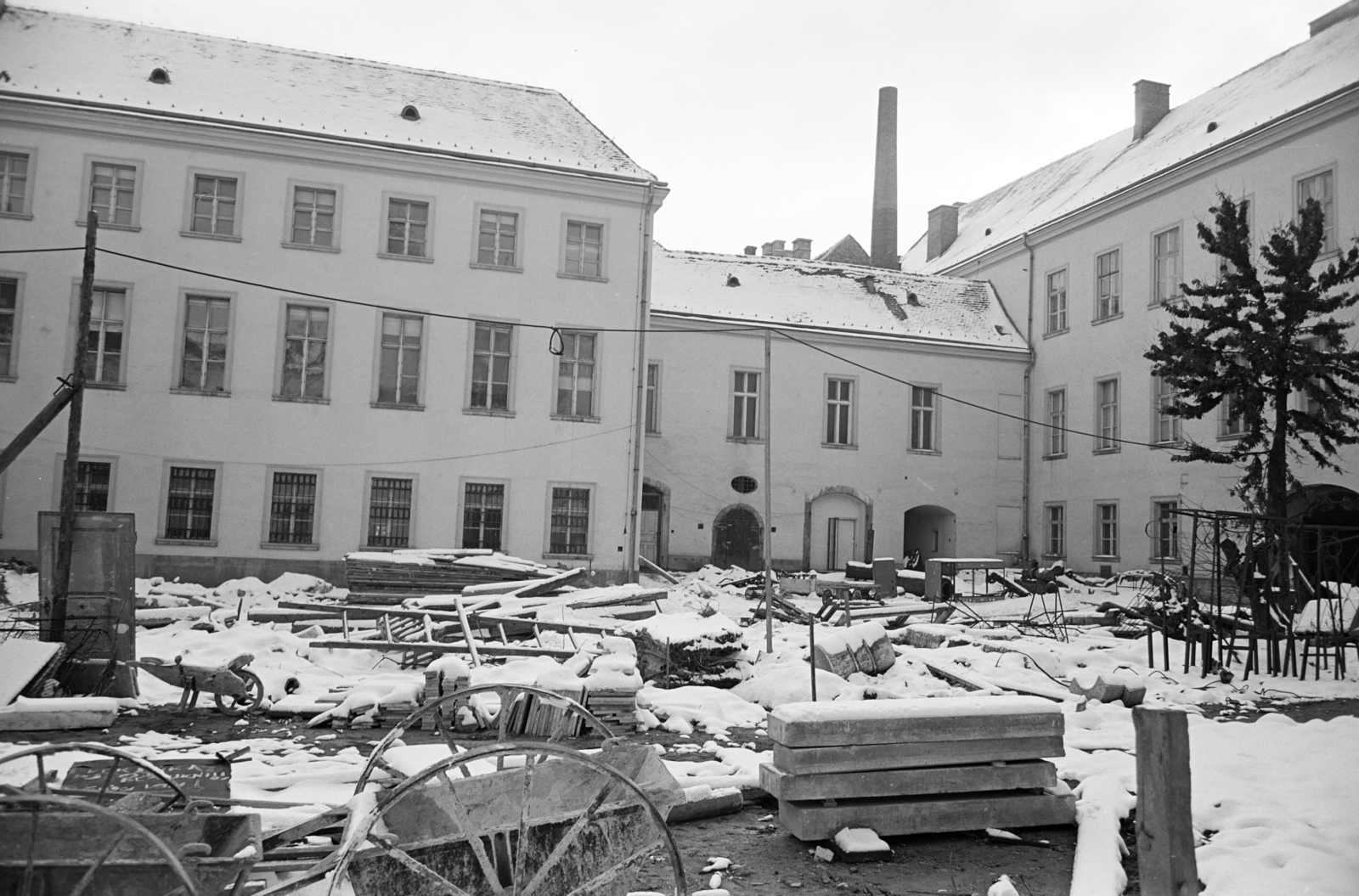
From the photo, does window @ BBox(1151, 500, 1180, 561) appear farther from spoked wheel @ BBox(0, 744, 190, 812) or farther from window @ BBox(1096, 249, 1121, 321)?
spoked wheel @ BBox(0, 744, 190, 812)

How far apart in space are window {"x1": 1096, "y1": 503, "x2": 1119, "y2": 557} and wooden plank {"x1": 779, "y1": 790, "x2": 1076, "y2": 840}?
23503 mm

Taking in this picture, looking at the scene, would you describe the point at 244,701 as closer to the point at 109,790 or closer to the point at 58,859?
the point at 109,790

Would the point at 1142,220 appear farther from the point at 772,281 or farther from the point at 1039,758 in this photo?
the point at 1039,758

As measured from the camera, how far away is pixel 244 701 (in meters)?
10.6

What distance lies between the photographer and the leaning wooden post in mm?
4719

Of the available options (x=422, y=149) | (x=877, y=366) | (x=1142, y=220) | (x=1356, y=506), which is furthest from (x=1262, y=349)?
(x=422, y=149)

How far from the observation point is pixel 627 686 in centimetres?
1010

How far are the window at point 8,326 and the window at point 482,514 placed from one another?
33.6ft

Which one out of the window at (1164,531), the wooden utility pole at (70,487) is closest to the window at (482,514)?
the wooden utility pole at (70,487)

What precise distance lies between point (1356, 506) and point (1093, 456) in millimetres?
9262

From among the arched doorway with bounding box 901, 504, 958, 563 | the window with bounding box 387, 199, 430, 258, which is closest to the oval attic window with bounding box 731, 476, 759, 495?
the arched doorway with bounding box 901, 504, 958, 563

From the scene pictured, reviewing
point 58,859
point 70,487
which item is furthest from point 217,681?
point 58,859

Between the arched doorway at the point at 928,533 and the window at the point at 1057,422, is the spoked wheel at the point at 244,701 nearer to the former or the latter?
the arched doorway at the point at 928,533

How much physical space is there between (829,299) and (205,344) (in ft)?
60.4
